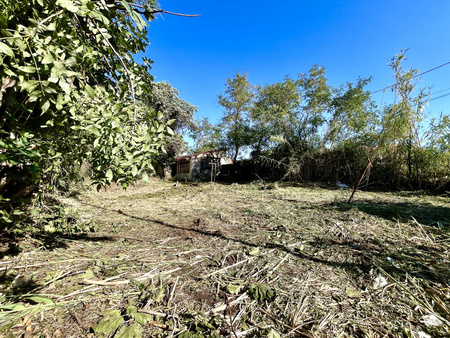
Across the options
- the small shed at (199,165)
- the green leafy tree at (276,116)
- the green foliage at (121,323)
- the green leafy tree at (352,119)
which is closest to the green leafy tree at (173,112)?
the small shed at (199,165)

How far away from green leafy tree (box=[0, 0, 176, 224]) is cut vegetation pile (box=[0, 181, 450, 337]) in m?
0.84

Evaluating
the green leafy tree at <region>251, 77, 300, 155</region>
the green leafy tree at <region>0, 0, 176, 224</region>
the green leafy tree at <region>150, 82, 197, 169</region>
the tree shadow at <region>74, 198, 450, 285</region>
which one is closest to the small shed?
the green leafy tree at <region>150, 82, 197, 169</region>

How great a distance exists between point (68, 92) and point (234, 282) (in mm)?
1667

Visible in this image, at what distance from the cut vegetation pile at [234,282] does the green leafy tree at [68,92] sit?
842mm

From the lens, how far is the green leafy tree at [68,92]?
79 centimetres

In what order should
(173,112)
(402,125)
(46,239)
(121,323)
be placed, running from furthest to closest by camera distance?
(173,112) < (402,125) < (46,239) < (121,323)

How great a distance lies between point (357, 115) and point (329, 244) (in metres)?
8.04

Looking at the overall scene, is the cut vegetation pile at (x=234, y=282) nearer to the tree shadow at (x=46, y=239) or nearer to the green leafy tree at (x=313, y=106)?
the tree shadow at (x=46, y=239)

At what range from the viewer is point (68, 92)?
78 cm

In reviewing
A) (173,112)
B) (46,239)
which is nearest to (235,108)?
(173,112)

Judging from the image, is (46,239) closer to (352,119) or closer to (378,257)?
(378,257)

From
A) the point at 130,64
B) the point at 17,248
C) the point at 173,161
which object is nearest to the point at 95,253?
the point at 17,248

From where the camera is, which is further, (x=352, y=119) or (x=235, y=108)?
(x=235, y=108)

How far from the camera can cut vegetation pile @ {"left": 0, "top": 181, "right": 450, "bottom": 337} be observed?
Result: 1.09 m
